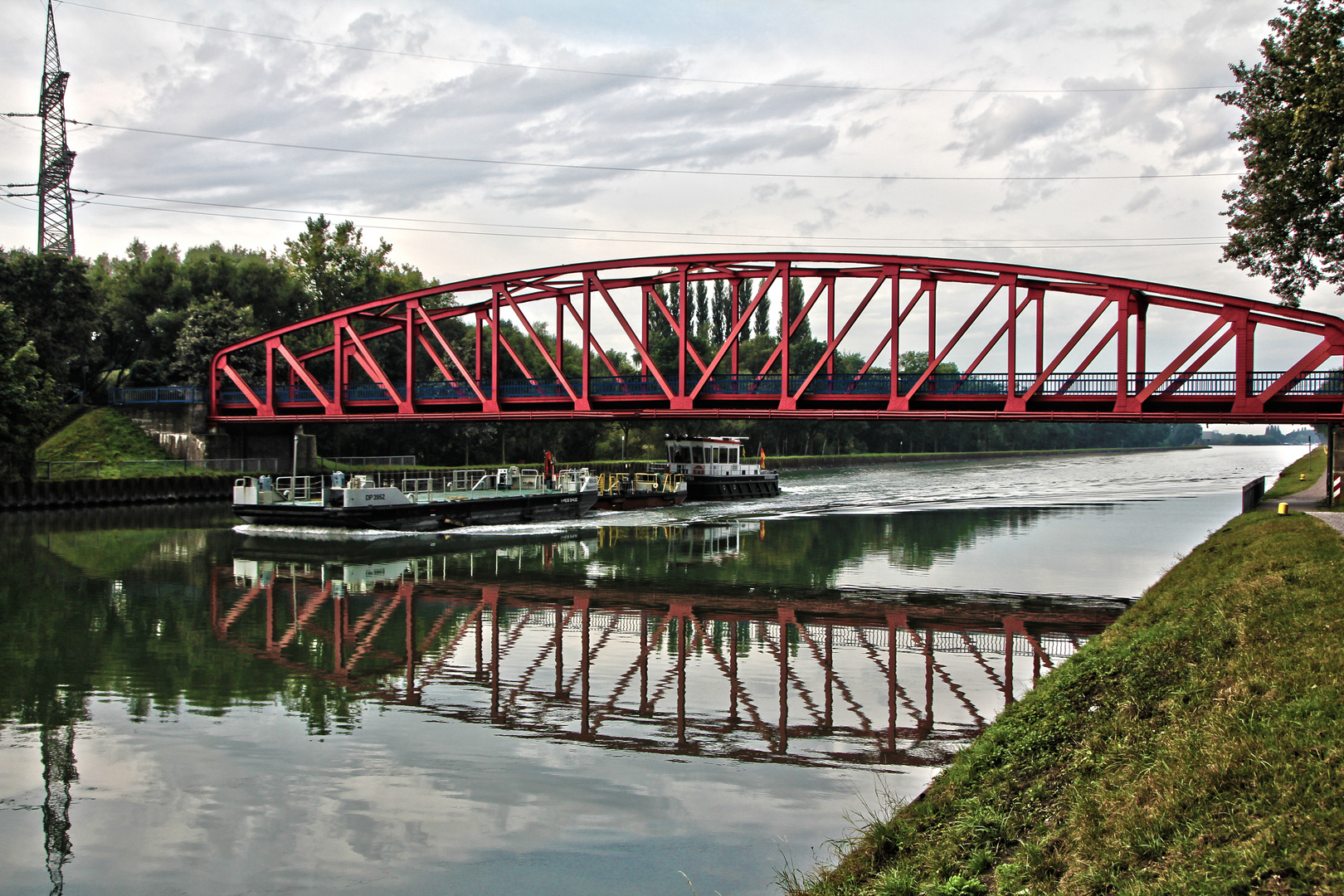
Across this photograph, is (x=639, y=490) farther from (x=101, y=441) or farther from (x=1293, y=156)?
(x=1293, y=156)

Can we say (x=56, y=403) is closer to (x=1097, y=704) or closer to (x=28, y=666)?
(x=28, y=666)

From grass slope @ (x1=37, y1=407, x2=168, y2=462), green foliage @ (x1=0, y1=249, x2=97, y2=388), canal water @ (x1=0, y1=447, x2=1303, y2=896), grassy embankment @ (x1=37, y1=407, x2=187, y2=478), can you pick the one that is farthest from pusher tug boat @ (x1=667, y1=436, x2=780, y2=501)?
green foliage @ (x1=0, y1=249, x2=97, y2=388)

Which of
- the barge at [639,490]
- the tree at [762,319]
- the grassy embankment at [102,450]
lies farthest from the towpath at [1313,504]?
the tree at [762,319]

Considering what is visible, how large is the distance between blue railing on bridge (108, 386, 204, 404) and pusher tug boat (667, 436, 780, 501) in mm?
28108

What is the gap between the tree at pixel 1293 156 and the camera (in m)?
20.8

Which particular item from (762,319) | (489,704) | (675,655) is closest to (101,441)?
(675,655)

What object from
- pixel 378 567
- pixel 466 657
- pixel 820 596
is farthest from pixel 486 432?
pixel 466 657

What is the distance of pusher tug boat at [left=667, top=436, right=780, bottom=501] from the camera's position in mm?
63594

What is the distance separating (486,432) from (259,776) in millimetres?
69954

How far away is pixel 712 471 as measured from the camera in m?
65.0

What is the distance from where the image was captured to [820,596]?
2569cm

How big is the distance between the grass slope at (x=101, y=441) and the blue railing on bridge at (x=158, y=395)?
1766mm

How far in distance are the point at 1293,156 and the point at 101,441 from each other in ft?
196

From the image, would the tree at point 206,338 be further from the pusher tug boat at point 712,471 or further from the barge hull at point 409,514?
the barge hull at point 409,514
